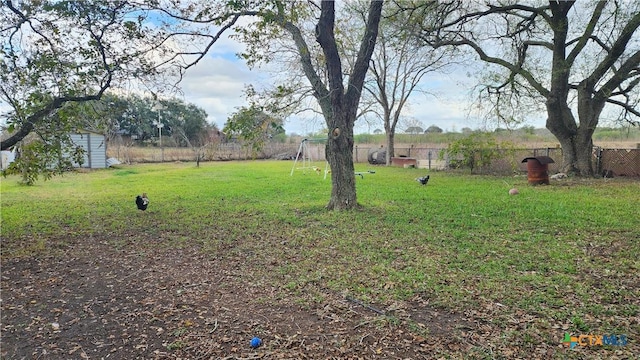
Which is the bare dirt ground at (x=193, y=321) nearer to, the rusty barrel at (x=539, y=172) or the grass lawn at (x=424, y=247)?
the grass lawn at (x=424, y=247)

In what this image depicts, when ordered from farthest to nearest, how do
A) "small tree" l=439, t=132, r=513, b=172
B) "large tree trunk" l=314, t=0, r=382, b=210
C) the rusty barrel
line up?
"small tree" l=439, t=132, r=513, b=172
the rusty barrel
"large tree trunk" l=314, t=0, r=382, b=210

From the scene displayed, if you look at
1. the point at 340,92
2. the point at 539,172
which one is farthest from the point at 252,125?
the point at 539,172

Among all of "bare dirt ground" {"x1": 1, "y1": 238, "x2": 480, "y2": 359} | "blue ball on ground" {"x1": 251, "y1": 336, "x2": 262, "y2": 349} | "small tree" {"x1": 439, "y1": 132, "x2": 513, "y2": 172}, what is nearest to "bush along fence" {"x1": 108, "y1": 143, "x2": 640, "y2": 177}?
"small tree" {"x1": 439, "y1": 132, "x2": 513, "y2": 172}

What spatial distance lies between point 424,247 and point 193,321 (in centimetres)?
305

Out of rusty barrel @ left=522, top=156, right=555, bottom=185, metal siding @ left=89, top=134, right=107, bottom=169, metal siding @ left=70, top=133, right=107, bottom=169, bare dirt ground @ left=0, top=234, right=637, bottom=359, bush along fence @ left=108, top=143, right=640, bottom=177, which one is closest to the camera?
bare dirt ground @ left=0, top=234, right=637, bottom=359

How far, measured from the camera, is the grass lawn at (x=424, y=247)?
9.64ft

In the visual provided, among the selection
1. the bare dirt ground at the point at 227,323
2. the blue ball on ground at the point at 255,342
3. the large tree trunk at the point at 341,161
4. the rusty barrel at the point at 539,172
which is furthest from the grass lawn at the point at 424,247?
the rusty barrel at the point at 539,172

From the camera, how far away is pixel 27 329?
3094 millimetres

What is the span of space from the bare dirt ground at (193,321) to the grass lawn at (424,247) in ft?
0.17

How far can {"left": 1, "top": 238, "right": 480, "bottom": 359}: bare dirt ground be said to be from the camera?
2.68m

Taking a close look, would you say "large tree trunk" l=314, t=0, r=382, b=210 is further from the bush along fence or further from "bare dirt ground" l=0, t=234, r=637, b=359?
"bare dirt ground" l=0, t=234, r=637, b=359

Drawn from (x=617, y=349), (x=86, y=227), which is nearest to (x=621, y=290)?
(x=617, y=349)

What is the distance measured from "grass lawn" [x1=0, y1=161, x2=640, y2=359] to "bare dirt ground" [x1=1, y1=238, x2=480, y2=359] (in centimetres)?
5

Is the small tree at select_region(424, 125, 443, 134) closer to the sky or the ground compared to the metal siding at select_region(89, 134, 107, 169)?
closer to the sky
